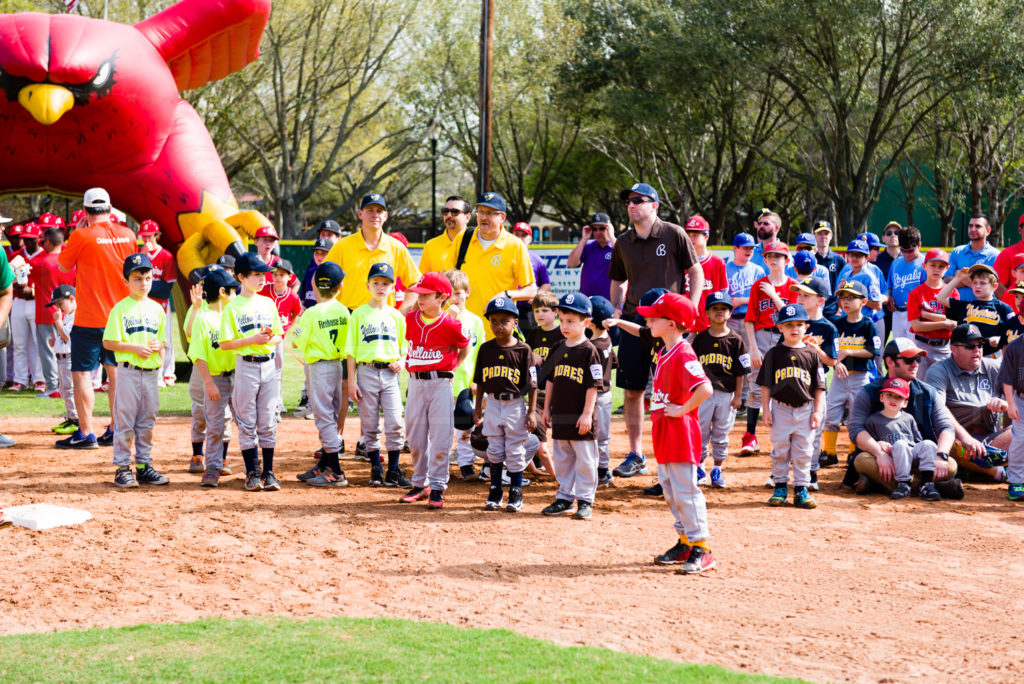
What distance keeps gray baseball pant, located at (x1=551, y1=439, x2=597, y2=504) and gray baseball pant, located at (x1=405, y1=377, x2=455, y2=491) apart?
2.51ft

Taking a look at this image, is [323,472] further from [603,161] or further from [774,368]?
[603,161]

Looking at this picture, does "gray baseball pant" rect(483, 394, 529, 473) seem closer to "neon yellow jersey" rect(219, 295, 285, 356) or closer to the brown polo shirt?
the brown polo shirt

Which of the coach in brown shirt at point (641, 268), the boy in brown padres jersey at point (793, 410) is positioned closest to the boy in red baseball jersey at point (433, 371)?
the coach in brown shirt at point (641, 268)

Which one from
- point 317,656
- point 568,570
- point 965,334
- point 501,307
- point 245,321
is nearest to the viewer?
point 317,656

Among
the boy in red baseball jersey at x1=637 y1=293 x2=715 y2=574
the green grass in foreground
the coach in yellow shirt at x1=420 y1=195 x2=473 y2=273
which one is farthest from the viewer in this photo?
the coach in yellow shirt at x1=420 y1=195 x2=473 y2=273

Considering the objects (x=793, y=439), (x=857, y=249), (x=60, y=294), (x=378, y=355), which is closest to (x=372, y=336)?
(x=378, y=355)

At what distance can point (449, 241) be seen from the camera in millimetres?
8172

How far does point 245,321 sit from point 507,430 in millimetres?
2090

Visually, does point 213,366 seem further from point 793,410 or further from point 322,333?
point 793,410

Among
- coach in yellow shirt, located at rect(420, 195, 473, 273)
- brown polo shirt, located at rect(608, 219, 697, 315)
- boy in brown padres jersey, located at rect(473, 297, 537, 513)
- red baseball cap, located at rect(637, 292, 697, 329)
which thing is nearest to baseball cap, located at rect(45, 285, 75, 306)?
coach in yellow shirt, located at rect(420, 195, 473, 273)

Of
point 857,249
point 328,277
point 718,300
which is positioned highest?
point 857,249

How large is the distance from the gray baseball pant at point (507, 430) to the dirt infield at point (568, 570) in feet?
1.25

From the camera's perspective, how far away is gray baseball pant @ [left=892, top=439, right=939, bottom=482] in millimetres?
7469

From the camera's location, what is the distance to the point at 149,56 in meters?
11.6
